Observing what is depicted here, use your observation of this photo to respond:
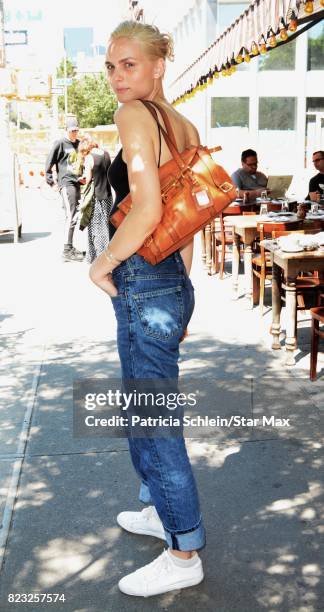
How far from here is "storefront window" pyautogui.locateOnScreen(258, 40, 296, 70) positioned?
23250mm

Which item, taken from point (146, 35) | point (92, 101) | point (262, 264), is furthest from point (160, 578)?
point (92, 101)

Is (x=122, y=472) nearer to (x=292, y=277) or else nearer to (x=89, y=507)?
(x=89, y=507)

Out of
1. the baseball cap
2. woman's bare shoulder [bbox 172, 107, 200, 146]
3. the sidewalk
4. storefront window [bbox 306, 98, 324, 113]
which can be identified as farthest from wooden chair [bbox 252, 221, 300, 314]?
storefront window [bbox 306, 98, 324, 113]

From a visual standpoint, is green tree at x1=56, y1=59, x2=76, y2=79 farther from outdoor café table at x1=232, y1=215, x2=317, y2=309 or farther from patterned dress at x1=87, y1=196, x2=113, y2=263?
outdoor café table at x1=232, y1=215, x2=317, y2=309

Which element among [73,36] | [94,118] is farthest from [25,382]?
[73,36]

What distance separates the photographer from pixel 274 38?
7477 millimetres

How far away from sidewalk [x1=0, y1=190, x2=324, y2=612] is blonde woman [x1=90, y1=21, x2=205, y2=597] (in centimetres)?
21

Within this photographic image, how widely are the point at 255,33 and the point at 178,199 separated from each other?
5.55m

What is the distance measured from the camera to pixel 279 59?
925 inches

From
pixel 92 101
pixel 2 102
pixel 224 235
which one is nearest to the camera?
pixel 224 235

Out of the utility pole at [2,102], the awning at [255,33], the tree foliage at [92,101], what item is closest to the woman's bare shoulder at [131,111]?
the awning at [255,33]

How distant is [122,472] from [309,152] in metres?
21.0

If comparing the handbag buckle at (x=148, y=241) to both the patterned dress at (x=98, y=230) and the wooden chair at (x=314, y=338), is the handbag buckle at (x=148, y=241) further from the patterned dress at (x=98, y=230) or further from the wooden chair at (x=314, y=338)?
the patterned dress at (x=98, y=230)

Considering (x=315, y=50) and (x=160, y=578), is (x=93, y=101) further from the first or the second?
(x=160, y=578)
